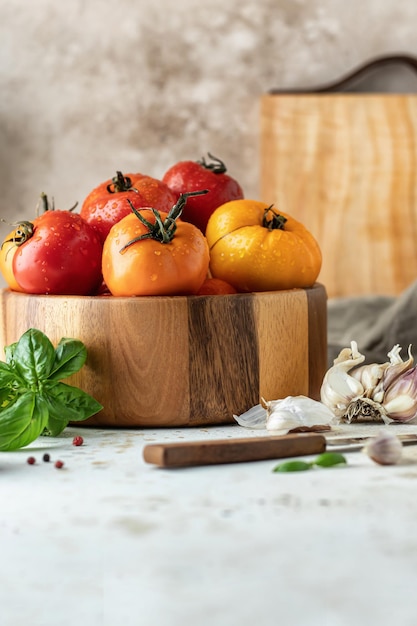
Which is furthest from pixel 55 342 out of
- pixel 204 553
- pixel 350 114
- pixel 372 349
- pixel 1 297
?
pixel 350 114

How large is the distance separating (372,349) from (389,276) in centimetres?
141

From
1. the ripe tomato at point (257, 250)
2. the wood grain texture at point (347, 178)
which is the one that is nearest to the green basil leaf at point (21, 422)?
the ripe tomato at point (257, 250)

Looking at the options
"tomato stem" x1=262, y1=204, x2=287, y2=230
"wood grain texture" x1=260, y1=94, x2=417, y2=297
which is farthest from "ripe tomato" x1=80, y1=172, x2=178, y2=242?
"wood grain texture" x1=260, y1=94, x2=417, y2=297

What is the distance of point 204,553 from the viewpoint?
513 mm

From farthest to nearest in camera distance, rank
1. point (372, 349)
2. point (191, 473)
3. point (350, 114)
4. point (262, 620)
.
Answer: point (350, 114) < point (372, 349) < point (191, 473) < point (262, 620)

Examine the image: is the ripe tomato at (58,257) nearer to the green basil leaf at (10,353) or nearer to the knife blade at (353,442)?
the green basil leaf at (10,353)

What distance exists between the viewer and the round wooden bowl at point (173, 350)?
823mm

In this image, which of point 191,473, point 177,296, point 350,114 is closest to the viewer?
point 191,473

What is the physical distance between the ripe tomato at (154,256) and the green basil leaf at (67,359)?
6 cm

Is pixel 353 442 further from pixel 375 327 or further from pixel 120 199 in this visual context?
pixel 375 327

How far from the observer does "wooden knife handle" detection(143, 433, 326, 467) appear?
0.67 meters

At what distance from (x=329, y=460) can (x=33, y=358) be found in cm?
29

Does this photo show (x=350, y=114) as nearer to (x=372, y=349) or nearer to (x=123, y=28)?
(x=123, y=28)

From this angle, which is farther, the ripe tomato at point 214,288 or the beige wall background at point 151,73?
the beige wall background at point 151,73
